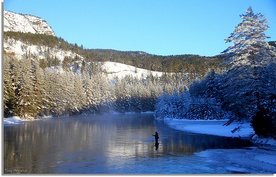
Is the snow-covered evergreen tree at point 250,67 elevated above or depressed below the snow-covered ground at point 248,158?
above

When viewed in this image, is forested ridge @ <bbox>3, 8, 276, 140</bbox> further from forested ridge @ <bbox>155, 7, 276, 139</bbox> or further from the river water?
the river water

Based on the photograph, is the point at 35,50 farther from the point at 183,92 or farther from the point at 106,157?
the point at 106,157

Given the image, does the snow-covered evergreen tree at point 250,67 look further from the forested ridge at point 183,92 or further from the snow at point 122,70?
the snow at point 122,70

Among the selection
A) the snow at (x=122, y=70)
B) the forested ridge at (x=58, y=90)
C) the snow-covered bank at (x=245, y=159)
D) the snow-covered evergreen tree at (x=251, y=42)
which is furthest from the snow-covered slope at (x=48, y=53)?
the snow-covered bank at (x=245, y=159)

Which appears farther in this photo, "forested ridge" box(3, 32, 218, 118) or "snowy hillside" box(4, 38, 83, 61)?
"snowy hillside" box(4, 38, 83, 61)

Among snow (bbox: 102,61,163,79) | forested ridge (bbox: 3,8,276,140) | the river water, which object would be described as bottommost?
the river water

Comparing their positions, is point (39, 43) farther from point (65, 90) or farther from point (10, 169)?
point (10, 169)

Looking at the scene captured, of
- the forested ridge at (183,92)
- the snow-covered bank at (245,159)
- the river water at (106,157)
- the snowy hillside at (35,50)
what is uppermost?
the snowy hillside at (35,50)

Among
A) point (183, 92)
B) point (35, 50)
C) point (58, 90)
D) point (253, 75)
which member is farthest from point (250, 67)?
point (35, 50)

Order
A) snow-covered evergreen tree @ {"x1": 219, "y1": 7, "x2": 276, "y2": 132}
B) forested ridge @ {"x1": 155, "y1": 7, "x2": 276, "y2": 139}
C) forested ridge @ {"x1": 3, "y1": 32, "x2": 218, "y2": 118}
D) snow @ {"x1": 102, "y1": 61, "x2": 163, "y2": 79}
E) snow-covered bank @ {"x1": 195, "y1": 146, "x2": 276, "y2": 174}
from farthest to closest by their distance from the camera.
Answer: snow @ {"x1": 102, "y1": 61, "x2": 163, "y2": 79} < forested ridge @ {"x1": 3, "y1": 32, "x2": 218, "y2": 118} < snow-covered evergreen tree @ {"x1": 219, "y1": 7, "x2": 276, "y2": 132} < forested ridge @ {"x1": 155, "y1": 7, "x2": 276, "y2": 139} < snow-covered bank @ {"x1": 195, "y1": 146, "x2": 276, "y2": 174}

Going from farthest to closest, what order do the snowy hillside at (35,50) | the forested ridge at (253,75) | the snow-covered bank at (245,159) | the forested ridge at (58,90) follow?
1. the snowy hillside at (35,50)
2. the forested ridge at (58,90)
3. the forested ridge at (253,75)
4. the snow-covered bank at (245,159)

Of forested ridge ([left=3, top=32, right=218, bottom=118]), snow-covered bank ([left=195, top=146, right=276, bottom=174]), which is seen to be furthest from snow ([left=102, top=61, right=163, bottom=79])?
snow-covered bank ([left=195, top=146, right=276, bottom=174])

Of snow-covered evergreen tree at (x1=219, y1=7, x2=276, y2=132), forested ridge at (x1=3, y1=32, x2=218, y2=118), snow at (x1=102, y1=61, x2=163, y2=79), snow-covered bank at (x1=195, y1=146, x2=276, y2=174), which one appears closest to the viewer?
snow-covered bank at (x1=195, y1=146, x2=276, y2=174)

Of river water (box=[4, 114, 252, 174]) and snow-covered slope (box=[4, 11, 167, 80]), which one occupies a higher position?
snow-covered slope (box=[4, 11, 167, 80])
